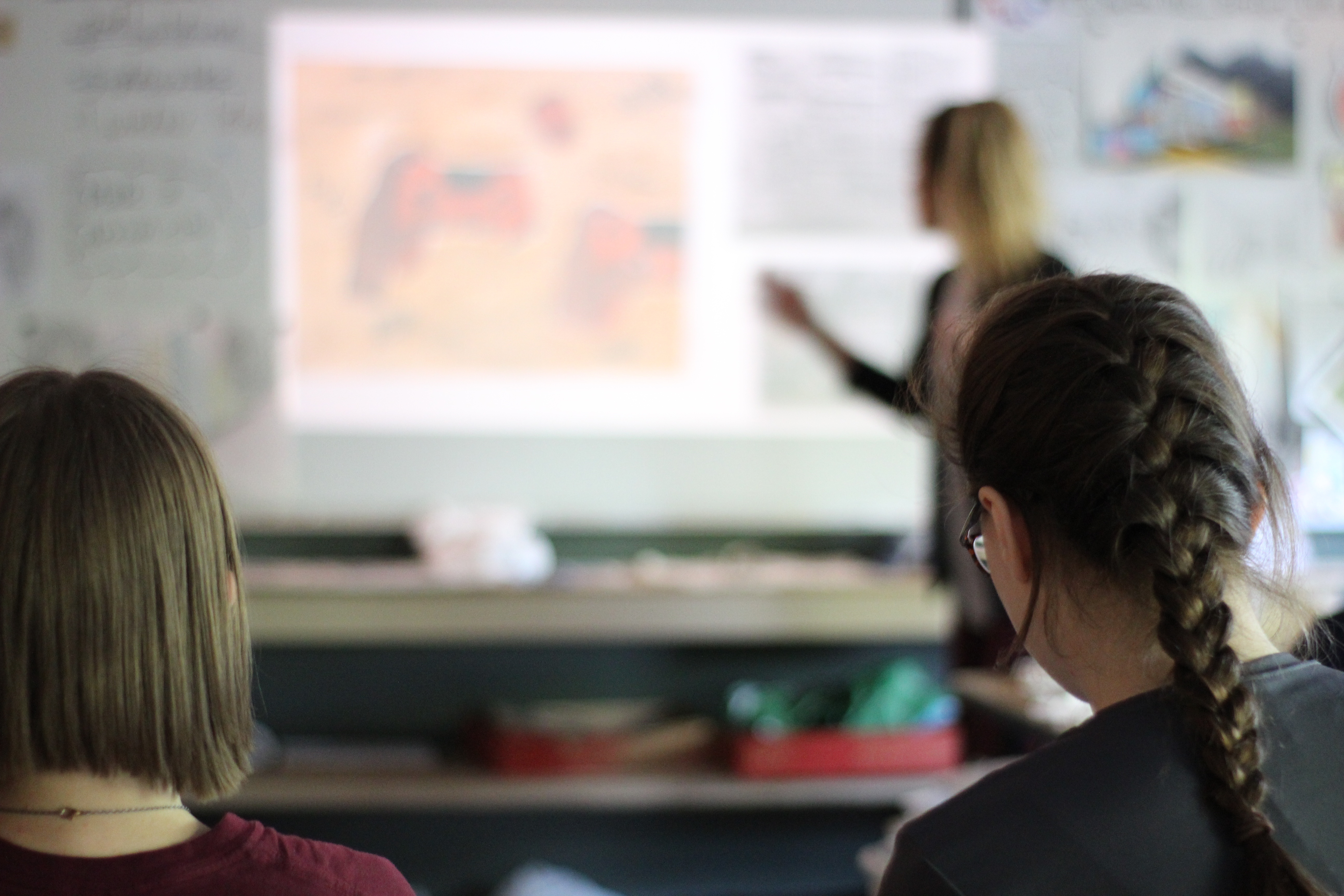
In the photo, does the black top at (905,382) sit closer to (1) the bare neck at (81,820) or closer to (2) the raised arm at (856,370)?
(2) the raised arm at (856,370)

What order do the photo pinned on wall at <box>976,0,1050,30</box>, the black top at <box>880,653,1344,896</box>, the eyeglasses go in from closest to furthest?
the black top at <box>880,653,1344,896</box>
the eyeglasses
the photo pinned on wall at <box>976,0,1050,30</box>

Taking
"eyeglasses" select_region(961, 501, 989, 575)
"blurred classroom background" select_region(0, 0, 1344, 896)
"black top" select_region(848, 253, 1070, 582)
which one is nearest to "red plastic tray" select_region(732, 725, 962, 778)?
"blurred classroom background" select_region(0, 0, 1344, 896)

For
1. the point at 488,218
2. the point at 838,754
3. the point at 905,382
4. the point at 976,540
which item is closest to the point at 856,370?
the point at 905,382

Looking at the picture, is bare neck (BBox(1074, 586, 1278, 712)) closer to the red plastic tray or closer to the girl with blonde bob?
the girl with blonde bob

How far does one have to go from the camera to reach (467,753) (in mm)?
2758

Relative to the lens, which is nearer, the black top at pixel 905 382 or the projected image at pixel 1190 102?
the black top at pixel 905 382

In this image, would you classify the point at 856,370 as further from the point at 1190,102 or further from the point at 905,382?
the point at 1190,102

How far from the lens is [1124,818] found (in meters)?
0.67

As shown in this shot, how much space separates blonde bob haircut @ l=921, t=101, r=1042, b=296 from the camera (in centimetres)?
203

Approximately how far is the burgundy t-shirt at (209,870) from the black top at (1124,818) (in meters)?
0.33

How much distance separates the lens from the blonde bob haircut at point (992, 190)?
2.03m

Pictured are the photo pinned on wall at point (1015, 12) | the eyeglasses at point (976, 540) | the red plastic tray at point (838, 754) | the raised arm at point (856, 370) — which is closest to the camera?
the eyeglasses at point (976, 540)

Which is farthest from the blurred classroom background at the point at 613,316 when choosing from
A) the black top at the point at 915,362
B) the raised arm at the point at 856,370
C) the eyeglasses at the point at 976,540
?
the eyeglasses at the point at 976,540

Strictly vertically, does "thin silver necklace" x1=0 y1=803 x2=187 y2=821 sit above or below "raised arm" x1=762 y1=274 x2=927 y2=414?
below
